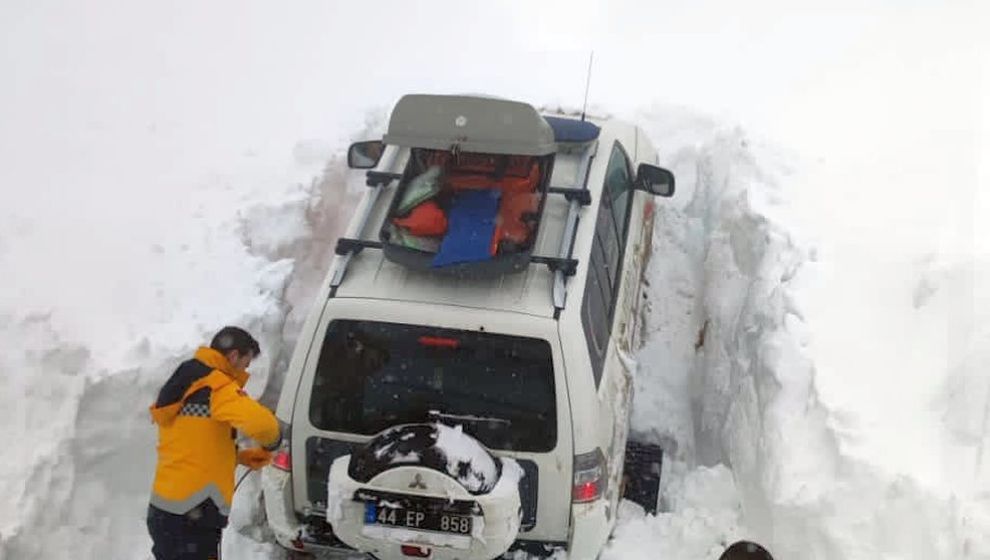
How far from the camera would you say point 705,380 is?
6723mm

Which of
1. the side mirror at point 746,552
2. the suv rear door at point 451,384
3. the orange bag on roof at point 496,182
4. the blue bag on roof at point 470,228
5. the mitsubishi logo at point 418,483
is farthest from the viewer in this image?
the orange bag on roof at point 496,182

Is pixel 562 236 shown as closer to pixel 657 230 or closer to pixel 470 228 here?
pixel 470 228

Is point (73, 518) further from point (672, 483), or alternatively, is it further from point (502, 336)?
point (672, 483)

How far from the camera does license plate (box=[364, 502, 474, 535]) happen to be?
4312 millimetres

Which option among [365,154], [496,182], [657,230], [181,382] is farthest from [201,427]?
[657,230]

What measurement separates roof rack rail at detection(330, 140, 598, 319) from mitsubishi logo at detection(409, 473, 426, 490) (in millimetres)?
968

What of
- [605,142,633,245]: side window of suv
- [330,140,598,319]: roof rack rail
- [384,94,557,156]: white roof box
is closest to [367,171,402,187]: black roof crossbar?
[330,140,598,319]: roof rack rail

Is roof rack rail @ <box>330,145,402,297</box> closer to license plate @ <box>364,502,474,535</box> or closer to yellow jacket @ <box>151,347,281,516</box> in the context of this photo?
yellow jacket @ <box>151,347,281,516</box>

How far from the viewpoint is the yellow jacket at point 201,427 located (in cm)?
437

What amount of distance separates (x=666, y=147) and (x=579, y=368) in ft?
16.2

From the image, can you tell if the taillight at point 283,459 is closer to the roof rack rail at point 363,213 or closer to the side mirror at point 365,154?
the roof rack rail at point 363,213

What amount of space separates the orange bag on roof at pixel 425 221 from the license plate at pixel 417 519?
1412 mm

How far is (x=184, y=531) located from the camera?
456 centimetres

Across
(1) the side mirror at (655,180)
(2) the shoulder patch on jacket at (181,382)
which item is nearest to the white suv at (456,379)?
(2) the shoulder patch on jacket at (181,382)
